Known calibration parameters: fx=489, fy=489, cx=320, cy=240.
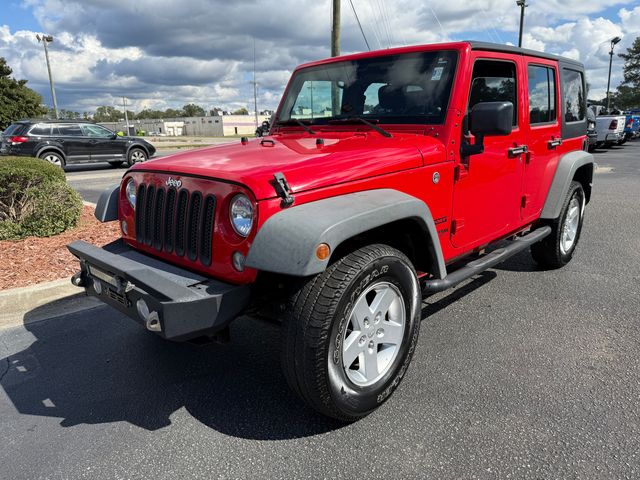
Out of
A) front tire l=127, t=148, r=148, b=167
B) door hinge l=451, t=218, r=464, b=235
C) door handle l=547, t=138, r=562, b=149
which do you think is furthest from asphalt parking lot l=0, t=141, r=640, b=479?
front tire l=127, t=148, r=148, b=167

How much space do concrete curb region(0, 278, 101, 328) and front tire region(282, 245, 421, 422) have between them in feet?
9.29

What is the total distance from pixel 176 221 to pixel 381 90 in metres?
1.79

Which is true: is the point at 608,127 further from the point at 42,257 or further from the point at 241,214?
the point at 241,214

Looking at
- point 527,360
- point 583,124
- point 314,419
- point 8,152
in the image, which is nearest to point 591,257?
point 583,124

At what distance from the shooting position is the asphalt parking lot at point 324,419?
7.66ft

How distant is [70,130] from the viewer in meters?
15.7

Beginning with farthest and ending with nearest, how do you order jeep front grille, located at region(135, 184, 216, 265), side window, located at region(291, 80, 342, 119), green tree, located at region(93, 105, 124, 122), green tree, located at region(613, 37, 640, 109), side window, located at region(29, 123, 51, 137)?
green tree, located at region(93, 105, 124, 122) → green tree, located at region(613, 37, 640, 109) → side window, located at region(29, 123, 51, 137) → side window, located at region(291, 80, 342, 119) → jeep front grille, located at region(135, 184, 216, 265)

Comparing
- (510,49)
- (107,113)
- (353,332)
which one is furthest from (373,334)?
(107,113)

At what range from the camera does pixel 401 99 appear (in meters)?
3.44

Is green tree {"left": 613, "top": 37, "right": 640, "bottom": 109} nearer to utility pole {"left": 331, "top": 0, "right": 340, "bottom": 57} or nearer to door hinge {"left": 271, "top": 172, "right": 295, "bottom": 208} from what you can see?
utility pole {"left": 331, "top": 0, "right": 340, "bottom": 57}

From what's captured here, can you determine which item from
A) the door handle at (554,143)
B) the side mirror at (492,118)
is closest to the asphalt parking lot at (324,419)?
the door handle at (554,143)

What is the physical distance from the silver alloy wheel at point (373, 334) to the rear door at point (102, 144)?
15665 mm

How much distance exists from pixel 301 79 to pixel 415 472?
3.24 meters

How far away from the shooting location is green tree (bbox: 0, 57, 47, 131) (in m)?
40.5
